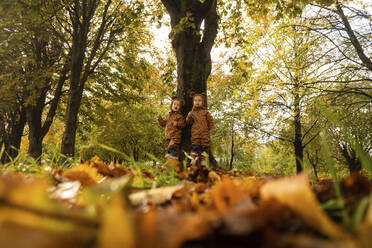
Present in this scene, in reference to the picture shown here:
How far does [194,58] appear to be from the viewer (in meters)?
4.93

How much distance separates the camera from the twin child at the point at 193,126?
4.63 metres

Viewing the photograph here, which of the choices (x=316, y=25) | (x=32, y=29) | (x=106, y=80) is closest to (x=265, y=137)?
(x=316, y=25)

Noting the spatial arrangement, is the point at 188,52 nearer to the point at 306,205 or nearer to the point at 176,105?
the point at 176,105

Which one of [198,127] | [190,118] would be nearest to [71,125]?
[190,118]

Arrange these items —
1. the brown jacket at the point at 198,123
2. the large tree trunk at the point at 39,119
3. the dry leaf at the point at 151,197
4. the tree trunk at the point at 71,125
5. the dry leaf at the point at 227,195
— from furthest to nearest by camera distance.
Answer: the large tree trunk at the point at 39,119 < the tree trunk at the point at 71,125 < the brown jacket at the point at 198,123 < the dry leaf at the point at 151,197 < the dry leaf at the point at 227,195

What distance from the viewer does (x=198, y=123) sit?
15.4 feet

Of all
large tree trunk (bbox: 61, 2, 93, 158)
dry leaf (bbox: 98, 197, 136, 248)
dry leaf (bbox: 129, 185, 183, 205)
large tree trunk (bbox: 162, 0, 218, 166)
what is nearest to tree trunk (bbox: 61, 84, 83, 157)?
large tree trunk (bbox: 61, 2, 93, 158)

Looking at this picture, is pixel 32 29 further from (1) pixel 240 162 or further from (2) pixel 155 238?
(1) pixel 240 162

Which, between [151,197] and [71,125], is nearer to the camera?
[151,197]

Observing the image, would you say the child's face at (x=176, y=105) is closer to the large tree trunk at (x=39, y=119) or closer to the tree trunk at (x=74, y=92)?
the tree trunk at (x=74, y=92)

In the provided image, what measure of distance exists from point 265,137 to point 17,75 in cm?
1393

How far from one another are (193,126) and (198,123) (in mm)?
139

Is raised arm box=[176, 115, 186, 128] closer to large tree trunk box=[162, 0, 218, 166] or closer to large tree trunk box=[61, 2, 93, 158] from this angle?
large tree trunk box=[162, 0, 218, 166]

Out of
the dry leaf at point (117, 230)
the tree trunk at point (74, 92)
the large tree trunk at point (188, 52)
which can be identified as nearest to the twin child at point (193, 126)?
the large tree trunk at point (188, 52)
